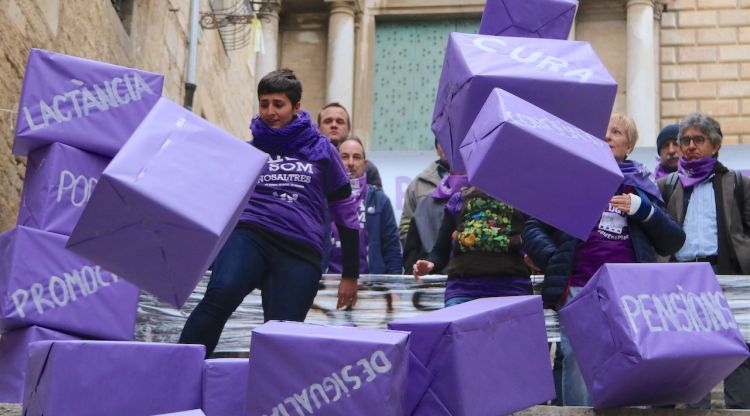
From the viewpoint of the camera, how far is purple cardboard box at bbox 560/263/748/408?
4.07 metres

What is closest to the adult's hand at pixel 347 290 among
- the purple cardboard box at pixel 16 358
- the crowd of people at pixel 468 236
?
the crowd of people at pixel 468 236

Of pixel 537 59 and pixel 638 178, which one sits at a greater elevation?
pixel 537 59

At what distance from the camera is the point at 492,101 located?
399cm

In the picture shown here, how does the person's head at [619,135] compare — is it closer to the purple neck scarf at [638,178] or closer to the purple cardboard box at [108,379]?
the purple neck scarf at [638,178]

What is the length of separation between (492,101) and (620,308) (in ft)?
2.74

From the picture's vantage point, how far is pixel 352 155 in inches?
263

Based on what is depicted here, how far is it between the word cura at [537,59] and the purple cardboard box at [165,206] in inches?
47.3

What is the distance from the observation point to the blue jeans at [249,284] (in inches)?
178

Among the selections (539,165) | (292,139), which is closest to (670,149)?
(292,139)

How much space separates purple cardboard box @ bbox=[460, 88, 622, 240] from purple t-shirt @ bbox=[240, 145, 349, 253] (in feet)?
3.30

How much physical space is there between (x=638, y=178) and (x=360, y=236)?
1788 mm

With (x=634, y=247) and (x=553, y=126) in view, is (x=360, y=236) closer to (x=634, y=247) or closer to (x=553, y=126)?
(x=634, y=247)

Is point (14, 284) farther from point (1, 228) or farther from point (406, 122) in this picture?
point (406, 122)

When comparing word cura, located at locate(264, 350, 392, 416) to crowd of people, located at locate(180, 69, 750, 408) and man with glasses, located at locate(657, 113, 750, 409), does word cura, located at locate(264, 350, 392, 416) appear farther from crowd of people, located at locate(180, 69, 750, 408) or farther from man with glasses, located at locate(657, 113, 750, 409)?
man with glasses, located at locate(657, 113, 750, 409)
